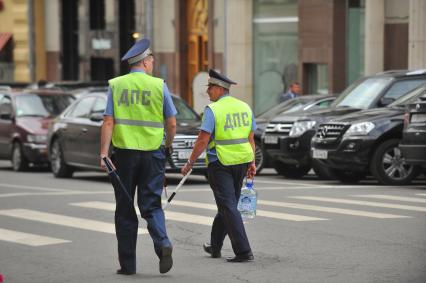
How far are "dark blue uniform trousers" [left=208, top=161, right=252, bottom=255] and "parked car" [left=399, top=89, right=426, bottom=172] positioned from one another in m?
7.56

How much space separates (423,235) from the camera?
12.8 metres

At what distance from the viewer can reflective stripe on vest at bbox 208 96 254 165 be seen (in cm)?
1127

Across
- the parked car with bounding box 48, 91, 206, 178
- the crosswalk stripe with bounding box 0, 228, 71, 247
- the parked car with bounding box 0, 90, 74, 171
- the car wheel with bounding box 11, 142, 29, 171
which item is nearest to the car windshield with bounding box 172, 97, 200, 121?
the parked car with bounding box 48, 91, 206, 178

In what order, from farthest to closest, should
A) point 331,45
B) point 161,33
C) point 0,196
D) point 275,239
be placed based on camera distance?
point 161,33
point 331,45
point 0,196
point 275,239

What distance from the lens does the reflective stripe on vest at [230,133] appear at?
1127 centimetres

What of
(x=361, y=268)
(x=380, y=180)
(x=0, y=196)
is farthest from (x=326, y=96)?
(x=361, y=268)

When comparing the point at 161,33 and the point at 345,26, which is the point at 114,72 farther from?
the point at 345,26

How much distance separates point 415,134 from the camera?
733 inches

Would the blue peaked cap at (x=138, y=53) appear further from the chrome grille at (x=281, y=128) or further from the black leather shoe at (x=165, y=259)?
the chrome grille at (x=281, y=128)

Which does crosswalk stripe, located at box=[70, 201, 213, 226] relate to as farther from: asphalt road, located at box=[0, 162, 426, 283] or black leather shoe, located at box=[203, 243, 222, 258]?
black leather shoe, located at box=[203, 243, 222, 258]

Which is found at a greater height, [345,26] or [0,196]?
[345,26]

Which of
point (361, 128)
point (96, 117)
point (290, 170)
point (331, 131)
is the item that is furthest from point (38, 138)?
point (361, 128)

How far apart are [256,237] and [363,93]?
9409 mm

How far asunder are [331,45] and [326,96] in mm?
10108
